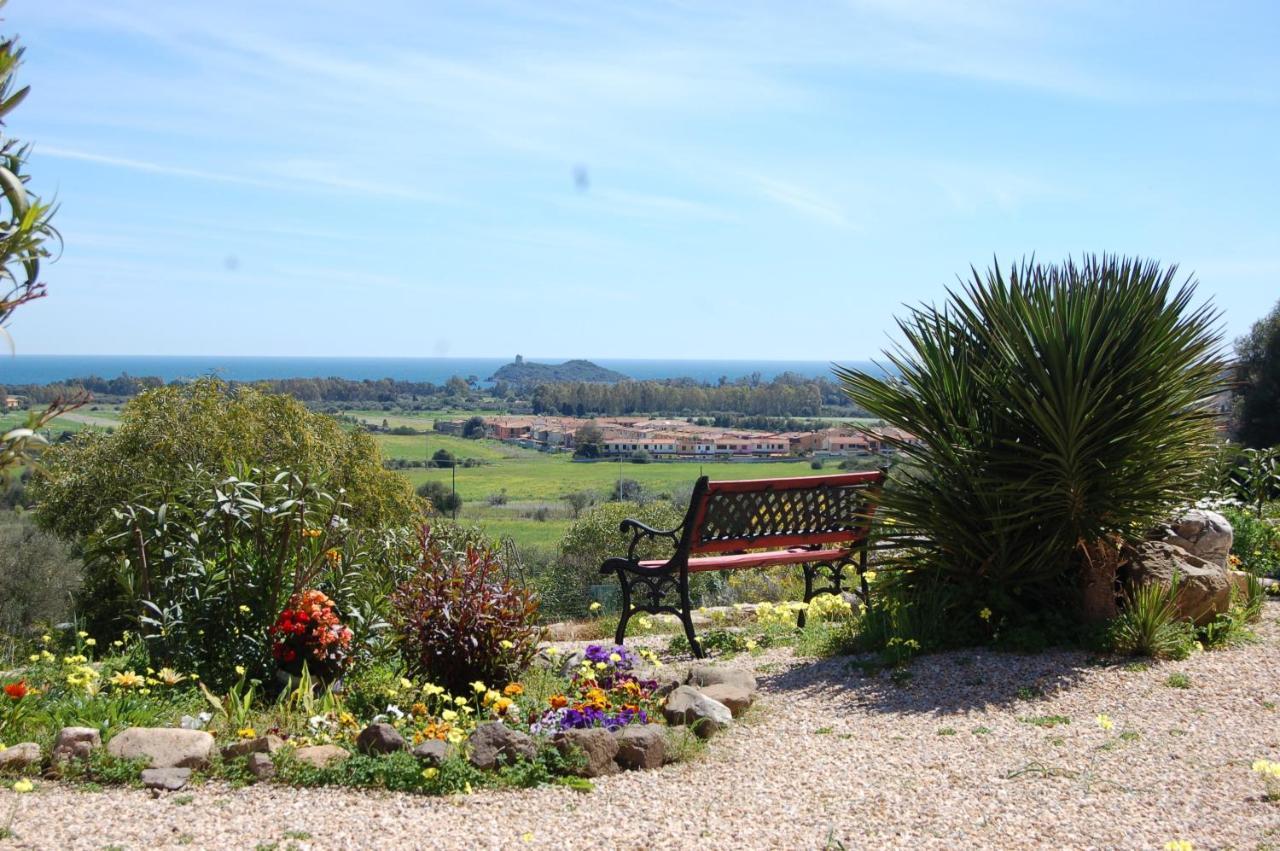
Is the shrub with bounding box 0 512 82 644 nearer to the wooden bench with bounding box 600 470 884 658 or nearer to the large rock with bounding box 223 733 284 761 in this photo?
the wooden bench with bounding box 600 470 884 658

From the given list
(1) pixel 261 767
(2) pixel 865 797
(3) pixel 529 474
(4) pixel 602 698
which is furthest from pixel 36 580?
(3) pixel 529 474

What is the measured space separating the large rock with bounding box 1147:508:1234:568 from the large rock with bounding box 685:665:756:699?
2824 millimetres

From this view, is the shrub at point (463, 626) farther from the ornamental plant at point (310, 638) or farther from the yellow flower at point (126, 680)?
the yellow flower at point (126, 680)

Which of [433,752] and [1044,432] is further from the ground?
[1044,432]

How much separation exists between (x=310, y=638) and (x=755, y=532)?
10.0 ft

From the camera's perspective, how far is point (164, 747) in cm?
387

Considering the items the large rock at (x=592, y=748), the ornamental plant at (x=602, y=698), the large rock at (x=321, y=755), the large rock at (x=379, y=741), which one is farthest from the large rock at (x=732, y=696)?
the large rock at (x=321, y=755)

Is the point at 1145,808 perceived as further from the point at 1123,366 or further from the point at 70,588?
the point at 70,588

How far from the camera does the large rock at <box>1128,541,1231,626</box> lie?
224 inches

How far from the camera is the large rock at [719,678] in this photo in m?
5.01

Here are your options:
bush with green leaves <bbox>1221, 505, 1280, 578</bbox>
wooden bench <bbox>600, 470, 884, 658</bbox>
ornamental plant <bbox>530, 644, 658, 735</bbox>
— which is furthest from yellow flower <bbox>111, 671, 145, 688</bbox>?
bush with green leaves <bbox>1221, 505, 1280, 578</bbox>

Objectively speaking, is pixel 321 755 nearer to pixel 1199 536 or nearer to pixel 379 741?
pixel 379 741

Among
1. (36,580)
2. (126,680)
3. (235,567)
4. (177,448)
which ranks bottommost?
(36,580)

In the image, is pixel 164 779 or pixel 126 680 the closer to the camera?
pixel 164 779
